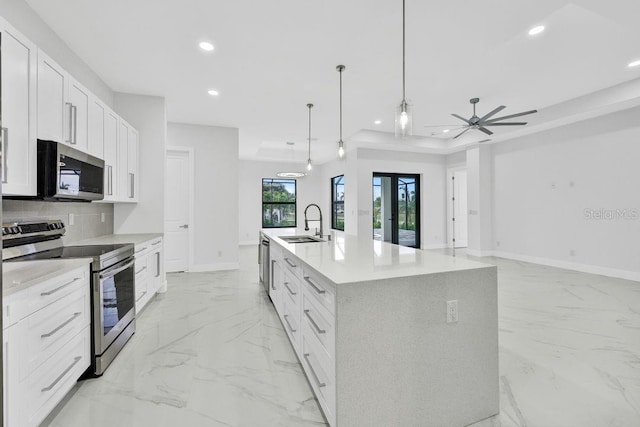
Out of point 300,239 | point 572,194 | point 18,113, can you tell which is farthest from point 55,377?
point 572,194

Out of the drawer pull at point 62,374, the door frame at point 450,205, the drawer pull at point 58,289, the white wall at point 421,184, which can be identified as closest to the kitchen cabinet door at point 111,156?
the drawer pull at point 58,289

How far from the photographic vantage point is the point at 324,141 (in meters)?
7.15

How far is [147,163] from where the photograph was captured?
4059 mm

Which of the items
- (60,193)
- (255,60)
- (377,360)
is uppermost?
(255,60)

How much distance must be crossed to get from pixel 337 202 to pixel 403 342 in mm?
7944

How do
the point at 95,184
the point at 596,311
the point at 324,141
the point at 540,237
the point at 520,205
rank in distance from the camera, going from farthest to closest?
the point at 324,141 → the point at 520,205 → the point at 540,237 → the point at 596,311 → the point at 95,184

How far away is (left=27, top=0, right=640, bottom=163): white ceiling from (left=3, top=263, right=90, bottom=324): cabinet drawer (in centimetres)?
218

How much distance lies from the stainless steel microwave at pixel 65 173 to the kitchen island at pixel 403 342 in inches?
76.6

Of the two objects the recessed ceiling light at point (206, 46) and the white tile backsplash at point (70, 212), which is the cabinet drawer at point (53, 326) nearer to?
the white tile backsplash at point (70, 212)

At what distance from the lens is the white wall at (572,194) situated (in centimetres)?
452

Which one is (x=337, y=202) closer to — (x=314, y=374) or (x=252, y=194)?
(x=252, y=194)

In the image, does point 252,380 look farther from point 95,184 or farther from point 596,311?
point 596,311

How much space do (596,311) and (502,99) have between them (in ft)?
10.5

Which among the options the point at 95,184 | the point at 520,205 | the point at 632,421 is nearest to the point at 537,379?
the point at 632,421
